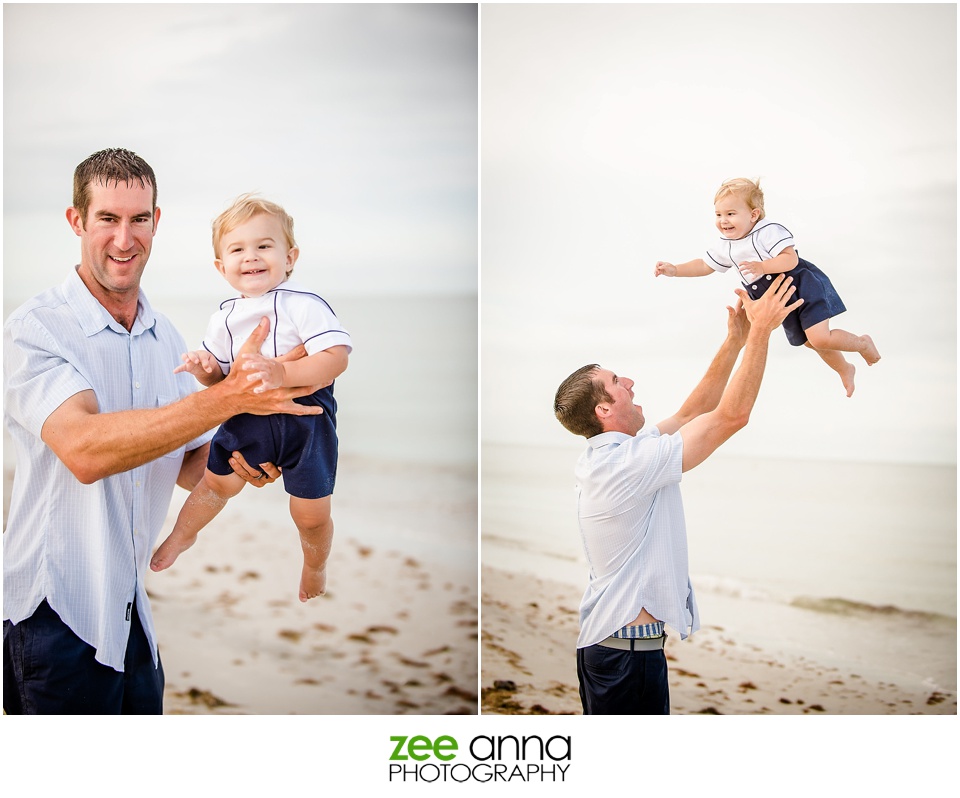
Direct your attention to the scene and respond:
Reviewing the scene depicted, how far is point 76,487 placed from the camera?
327 cm

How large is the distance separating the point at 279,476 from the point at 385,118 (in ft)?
4.11

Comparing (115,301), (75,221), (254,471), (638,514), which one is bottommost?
(638,514)

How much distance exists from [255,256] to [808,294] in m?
1.80

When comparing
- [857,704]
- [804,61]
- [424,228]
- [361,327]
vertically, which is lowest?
[857,704]

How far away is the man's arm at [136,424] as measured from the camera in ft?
10.4

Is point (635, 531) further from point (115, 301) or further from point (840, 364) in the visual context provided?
point (115, 301)

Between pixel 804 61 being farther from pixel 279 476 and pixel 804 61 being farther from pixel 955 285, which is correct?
pixel 279 476

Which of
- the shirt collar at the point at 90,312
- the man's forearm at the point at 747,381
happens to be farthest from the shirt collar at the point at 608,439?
the shirt collar at the point at 90,312

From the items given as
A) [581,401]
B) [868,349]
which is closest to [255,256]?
[581,401]

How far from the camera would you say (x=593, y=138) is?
363cm

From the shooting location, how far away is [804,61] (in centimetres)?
360
